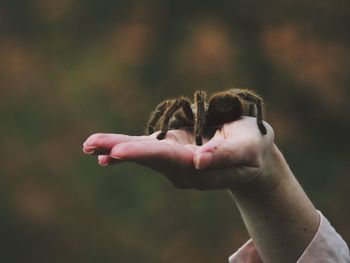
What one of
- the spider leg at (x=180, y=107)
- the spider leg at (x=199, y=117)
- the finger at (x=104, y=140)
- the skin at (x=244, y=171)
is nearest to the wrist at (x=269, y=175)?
the skin at (x=244, y=171)

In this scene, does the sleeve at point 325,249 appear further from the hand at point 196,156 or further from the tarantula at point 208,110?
the tarantula at point 208,110

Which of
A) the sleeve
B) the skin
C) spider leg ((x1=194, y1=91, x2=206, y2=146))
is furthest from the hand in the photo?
the sleeve

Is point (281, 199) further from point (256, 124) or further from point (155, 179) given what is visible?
point (155, 179)

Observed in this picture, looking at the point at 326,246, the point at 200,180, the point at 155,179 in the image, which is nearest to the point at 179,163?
the point at 200,180

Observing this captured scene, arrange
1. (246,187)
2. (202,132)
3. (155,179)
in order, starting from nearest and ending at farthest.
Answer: (246,187), (202,132), (155,179)

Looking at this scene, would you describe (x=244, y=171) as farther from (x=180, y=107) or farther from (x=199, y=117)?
(x=180, y=107)

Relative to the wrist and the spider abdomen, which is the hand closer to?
the wrist

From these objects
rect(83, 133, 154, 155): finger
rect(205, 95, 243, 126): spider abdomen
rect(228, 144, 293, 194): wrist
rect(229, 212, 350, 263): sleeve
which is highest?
rect(83, 133, 154, 155): finger
